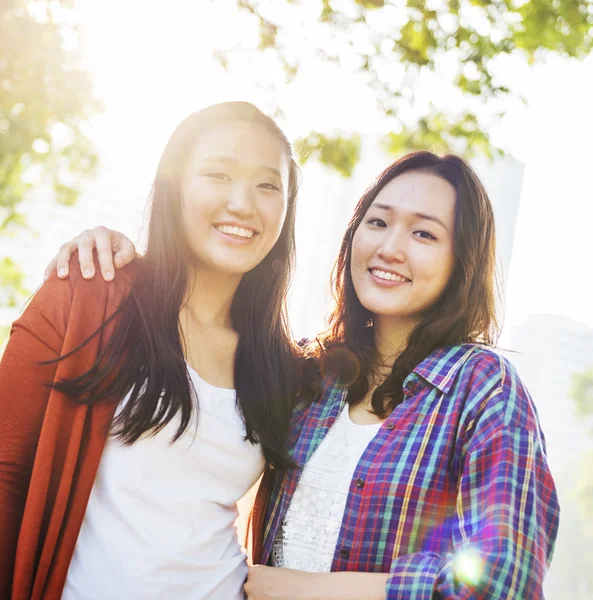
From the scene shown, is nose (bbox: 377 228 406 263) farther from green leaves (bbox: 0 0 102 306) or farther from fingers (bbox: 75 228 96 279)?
green leaves (bbox: 0 0 102 306)

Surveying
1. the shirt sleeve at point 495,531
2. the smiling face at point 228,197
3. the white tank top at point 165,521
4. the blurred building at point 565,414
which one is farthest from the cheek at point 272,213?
the blurred building at point 565,414

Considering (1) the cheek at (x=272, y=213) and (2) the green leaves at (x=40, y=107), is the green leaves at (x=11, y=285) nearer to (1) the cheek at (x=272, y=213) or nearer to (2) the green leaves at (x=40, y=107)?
(2) the green leaves at (x=40, y=107)

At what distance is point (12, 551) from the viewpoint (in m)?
1.94

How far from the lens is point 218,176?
2.34m

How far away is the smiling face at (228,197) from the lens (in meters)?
2.33

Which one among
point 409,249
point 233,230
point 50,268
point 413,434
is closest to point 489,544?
point 413,434

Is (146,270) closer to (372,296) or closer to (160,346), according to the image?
(160,346)

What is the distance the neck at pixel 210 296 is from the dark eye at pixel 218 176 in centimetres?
35

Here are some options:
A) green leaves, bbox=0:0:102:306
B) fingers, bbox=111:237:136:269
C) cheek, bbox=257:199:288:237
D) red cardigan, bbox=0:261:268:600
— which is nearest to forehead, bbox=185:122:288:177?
cheek, bbox=257:199:288:237

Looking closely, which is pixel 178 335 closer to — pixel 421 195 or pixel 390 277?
pixel 390 277

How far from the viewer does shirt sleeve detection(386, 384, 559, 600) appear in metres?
1.79

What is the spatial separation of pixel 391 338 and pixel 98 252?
3.57 ft

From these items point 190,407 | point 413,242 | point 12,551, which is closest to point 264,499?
point 190,407

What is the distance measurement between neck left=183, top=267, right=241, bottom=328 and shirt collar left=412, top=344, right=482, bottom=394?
75cm
